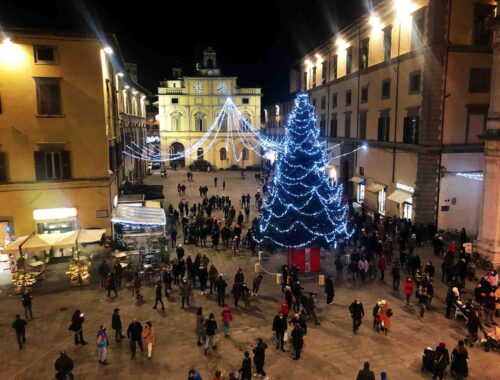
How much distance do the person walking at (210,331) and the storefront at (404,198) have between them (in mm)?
16965

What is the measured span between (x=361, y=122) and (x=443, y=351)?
24.9 metres

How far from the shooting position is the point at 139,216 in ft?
73.0

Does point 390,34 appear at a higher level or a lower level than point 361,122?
higher

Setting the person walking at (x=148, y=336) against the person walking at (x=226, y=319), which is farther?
the person walking at (x=226, y=319)

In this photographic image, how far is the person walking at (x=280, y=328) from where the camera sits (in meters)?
12.9

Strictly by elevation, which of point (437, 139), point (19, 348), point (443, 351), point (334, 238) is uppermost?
point (437, 139)

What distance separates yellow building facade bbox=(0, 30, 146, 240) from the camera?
21281 millimetres

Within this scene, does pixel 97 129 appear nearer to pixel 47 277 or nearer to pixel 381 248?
pixel 47 277

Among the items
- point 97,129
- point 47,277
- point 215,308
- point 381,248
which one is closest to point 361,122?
point 381,248

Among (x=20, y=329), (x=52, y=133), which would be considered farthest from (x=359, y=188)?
(x=20, y=329)

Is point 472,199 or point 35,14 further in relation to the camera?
point 472,199

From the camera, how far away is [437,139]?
24281 millimetres

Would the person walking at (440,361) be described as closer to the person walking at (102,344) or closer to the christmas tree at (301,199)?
the christmas tree at (301,199)

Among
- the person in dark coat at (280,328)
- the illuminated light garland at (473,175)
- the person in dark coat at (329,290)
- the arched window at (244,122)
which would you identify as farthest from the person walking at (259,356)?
the arched window at (244,122)
